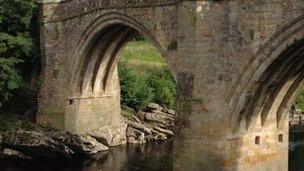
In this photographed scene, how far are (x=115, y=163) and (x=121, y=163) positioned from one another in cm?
26

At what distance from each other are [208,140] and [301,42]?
4466 millimetres

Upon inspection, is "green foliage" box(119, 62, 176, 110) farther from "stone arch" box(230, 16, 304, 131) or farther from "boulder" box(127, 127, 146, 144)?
"stone arch" box(230, 16, 304, 131)

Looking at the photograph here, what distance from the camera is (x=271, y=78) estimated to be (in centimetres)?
1898

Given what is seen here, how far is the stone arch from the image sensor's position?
1770cm

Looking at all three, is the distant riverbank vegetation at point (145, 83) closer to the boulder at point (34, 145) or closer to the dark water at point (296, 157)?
the boulder at point (34, 145)

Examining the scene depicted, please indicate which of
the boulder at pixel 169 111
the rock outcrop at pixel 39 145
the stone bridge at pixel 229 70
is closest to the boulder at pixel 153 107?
the boulder at pixel 169 111

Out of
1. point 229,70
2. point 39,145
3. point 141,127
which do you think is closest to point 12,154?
point 39,145

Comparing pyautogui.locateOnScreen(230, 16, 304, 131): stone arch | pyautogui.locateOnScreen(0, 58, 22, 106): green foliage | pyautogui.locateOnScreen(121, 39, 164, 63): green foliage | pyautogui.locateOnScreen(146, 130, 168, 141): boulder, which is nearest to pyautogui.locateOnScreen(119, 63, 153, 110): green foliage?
pyautogui.locateOnScreen(146, 130, 168, 141): boulder

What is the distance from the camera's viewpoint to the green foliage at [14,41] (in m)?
27.6

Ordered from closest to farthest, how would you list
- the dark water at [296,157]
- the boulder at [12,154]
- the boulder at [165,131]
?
the dark water at [296,157] < the boulder at [12,154] < the boulder at [165,131]

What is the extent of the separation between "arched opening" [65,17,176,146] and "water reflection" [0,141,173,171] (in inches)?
64.5

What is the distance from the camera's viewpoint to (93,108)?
29.1 metres

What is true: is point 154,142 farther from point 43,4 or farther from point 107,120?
point 43,4

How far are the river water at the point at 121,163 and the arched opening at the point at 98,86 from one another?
1.65m
